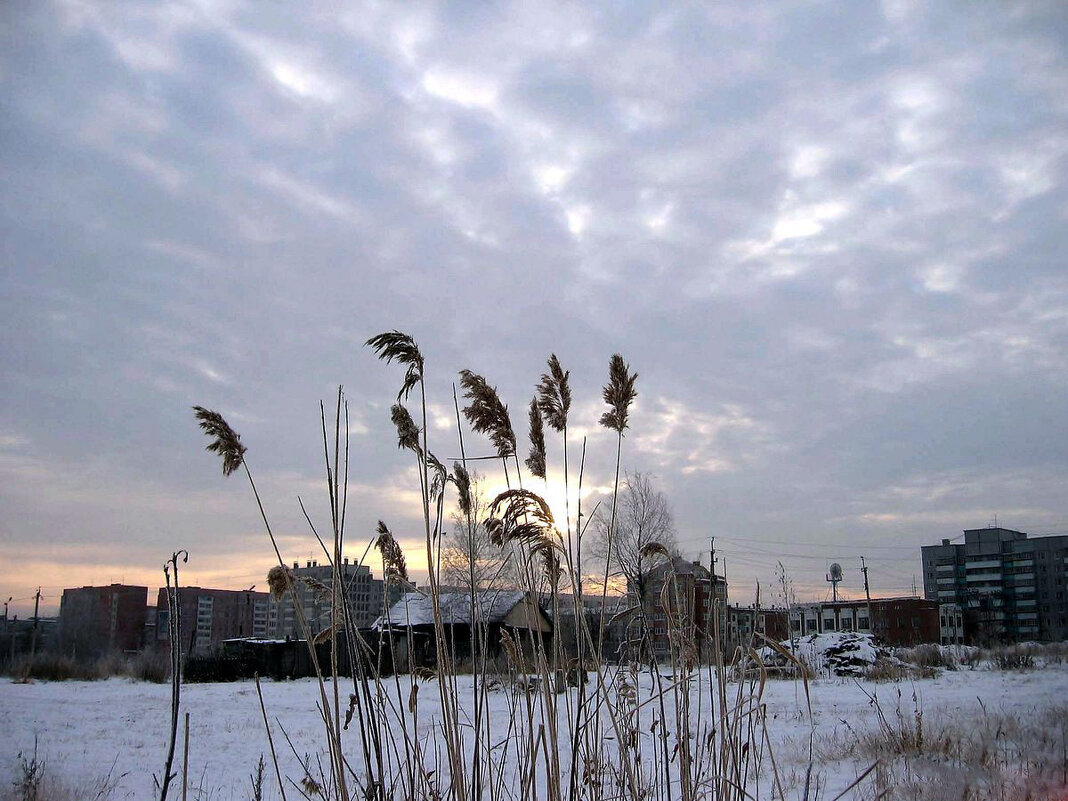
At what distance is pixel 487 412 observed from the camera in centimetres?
227

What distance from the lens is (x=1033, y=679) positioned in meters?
11.6

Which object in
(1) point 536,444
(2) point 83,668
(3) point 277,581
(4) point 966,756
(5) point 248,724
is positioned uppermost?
(1) point 536,444

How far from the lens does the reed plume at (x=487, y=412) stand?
7.35ft

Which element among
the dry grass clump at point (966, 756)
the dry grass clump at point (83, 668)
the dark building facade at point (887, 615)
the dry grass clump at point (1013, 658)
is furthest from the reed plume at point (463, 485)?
the dark building facade at point (887, 615)

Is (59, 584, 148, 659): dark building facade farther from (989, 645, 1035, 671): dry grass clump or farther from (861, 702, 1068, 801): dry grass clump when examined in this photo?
(861, 702, 1068, 801): dry grass clump

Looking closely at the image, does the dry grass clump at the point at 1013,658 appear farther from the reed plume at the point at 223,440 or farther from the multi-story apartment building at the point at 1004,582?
the reed plume at the point at 223,440

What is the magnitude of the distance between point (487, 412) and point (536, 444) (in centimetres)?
31

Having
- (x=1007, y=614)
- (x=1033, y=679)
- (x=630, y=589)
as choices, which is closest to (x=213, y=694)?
(x=1033, y=679)

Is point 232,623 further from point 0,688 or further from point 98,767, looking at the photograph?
point 98,767

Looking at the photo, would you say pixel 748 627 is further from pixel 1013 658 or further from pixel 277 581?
pixel 1013 658

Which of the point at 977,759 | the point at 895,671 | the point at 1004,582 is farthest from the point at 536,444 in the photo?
the point at 1004,582

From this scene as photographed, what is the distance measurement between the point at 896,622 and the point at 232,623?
5805cm

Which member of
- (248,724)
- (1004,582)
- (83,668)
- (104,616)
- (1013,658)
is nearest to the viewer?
(248,724)

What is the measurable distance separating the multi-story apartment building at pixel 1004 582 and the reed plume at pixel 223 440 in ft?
53.8
